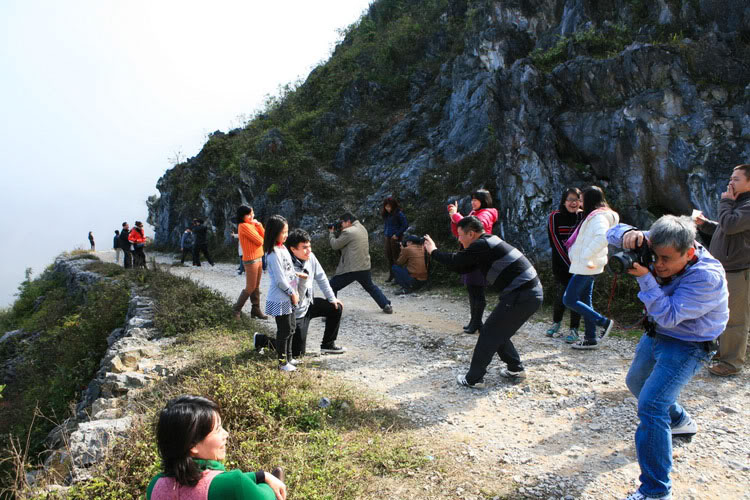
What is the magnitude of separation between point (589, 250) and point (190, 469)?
514 centimetres

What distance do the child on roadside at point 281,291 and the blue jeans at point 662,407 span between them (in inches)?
151

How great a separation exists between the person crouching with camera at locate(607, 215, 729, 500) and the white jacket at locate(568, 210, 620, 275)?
262 centimetres

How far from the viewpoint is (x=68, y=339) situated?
10484 mm

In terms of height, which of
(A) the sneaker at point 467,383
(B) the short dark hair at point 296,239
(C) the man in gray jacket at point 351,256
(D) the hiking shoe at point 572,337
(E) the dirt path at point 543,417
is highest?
(B) the short dark hair at point 296,239

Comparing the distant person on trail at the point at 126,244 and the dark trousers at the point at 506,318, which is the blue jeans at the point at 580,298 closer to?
the dark trousers at the point at 506,318

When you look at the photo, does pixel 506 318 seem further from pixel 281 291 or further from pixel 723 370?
pixel 281 291

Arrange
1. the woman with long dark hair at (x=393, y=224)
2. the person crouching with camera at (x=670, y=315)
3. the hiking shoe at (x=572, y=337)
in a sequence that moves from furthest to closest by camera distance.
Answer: the woman with long dark hair at (x=393, y=224), the hiking shoe at (x=572, y=337), the person crouching with camera at (x=670, y=315)

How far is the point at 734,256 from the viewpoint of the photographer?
5086mm

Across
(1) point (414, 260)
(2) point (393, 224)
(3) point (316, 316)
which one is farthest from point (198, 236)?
(3) point (316, 316)

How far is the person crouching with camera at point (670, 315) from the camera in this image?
295 centimetres

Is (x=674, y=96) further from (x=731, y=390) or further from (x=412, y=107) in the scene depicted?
(x=412, y=107)

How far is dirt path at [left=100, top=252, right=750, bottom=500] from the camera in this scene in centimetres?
356

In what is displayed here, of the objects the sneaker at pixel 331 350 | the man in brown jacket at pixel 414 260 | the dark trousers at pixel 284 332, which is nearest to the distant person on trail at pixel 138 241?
the man in brown jacket at pixel 414 260

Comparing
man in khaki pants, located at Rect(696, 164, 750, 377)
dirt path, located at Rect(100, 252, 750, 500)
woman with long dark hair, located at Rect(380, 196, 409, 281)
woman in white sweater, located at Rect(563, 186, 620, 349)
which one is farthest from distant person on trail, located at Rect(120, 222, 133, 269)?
man in khaki pants, located at Rect(696, 164, 750, 377)
